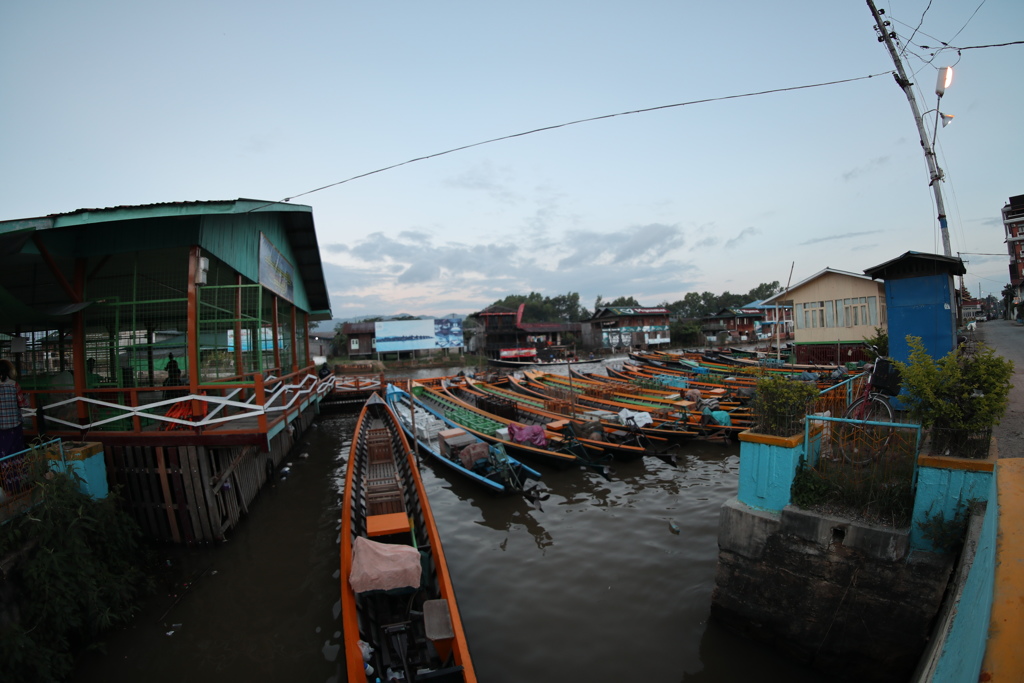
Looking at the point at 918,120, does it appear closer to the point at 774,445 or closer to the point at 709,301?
the point at 774,445

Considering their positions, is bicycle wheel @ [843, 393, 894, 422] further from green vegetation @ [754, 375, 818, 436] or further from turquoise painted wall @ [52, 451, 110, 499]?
turquoise painted wall @ [52, 451, 110, 499]

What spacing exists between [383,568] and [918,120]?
15.8m

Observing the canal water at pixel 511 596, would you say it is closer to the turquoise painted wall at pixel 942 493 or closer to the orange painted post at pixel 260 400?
the turquoise painted wall at pixel 942 493

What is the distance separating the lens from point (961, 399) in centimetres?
463

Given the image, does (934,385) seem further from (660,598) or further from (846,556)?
(660,598)

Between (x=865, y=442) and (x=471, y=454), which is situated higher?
(x=865, y=442)

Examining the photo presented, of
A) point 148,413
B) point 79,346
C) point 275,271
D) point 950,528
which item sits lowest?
point 950,528

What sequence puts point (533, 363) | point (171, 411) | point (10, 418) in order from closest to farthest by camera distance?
1. point (10, 418)
2. point (171, 411)
3. point (533, 363)

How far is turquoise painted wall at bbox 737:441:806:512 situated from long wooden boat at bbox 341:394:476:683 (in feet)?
12.2

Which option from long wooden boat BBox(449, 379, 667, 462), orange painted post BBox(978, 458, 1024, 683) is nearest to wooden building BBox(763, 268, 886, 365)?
long wooden boat BBox(449, 379, 667, 462)

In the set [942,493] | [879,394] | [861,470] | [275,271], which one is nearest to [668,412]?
[879,394]

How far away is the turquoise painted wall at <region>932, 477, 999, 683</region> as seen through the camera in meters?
2.09

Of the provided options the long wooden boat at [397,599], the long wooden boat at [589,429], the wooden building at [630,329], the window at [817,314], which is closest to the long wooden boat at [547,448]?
the long wooden boat at [589,429]

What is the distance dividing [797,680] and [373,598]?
507cm
